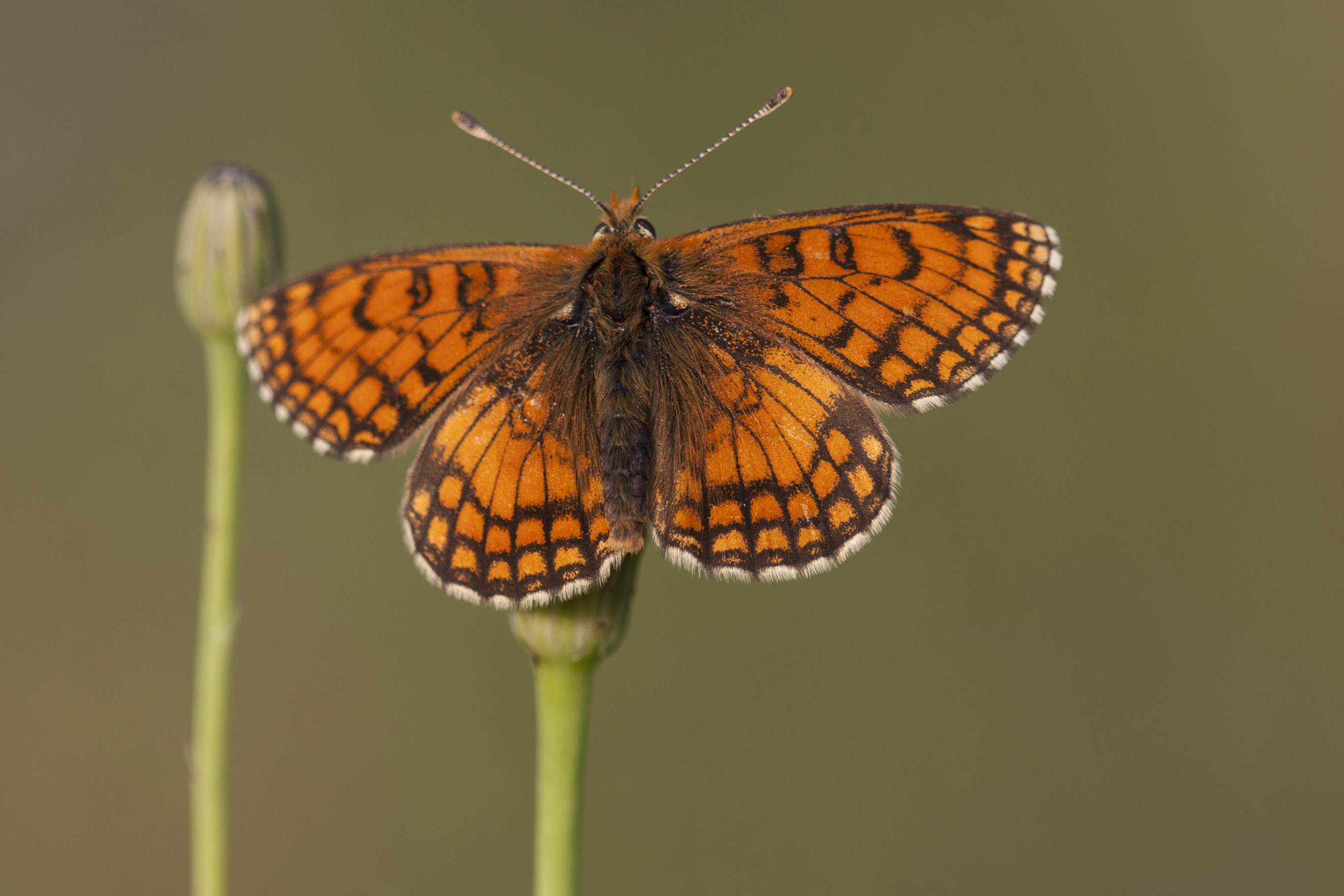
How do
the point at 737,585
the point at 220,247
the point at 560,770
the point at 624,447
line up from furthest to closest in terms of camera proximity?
the point at 737,585, the point at 220,247, the point at 624,447, the point at 560,770

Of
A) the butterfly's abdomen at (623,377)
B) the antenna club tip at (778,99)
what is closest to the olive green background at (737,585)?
the butterfly's abdomen at (623,377)

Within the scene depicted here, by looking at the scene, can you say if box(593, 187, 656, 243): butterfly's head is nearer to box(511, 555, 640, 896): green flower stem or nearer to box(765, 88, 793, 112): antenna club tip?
box(765, 88, 793, 112): antenna club tip

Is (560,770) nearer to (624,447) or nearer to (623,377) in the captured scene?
(624,447)

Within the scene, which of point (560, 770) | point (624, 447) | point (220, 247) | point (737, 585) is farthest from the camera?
point (737, 585)

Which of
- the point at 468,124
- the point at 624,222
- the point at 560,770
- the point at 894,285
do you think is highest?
the point at 468,124

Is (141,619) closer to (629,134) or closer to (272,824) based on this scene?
(272,824)

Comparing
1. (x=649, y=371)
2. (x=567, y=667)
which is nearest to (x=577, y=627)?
(x=567, y=667)

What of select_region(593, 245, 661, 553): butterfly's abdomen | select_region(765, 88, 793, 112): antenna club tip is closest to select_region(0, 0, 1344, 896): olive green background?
select_region(593, 245, 661, 553): butterfly's abdomen

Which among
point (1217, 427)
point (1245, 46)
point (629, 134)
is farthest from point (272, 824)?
point (1245, 46)
